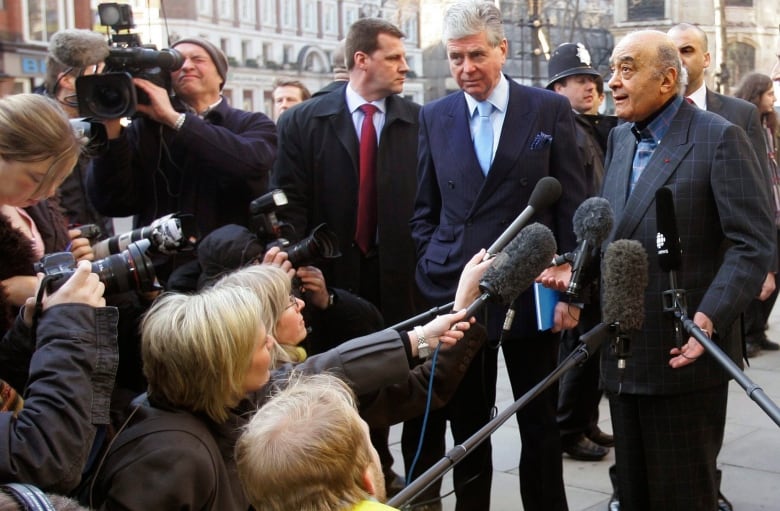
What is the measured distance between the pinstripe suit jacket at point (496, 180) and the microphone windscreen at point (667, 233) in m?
0.93

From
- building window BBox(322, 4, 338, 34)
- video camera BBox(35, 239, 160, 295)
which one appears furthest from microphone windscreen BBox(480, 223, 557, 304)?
building window BBox(322, 4, 338, 34)

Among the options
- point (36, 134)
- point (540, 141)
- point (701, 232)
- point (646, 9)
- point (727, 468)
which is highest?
point (646, 9)

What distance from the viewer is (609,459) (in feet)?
20.0

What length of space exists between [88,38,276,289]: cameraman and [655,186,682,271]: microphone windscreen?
2.12 m

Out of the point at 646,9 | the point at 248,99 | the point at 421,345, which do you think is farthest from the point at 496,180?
the point at 248,99

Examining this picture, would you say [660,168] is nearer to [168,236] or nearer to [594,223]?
[594,223]

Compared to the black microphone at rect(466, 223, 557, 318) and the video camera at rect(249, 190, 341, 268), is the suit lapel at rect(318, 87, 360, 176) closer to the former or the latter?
the video camera at rect(249, 190, 341, 268)

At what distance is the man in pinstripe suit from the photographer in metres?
3.97

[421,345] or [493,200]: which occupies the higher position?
[493,200]

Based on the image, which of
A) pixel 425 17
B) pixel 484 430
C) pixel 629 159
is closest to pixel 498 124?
pixel 629 159

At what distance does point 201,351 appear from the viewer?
2930 mm

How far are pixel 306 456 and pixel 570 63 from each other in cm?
502

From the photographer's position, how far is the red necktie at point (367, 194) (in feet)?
17.9

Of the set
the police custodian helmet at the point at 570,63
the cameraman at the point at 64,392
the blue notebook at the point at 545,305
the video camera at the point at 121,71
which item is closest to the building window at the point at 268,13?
the police custodian helmet at the point at 570,63
